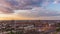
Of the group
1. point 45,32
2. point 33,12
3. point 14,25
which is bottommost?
point 45,32

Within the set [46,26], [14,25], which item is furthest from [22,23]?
[46,26]

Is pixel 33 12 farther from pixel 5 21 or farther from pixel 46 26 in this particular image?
pixel 5 21

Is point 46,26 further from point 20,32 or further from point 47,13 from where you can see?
point 20,32

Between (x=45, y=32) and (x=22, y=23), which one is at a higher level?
(x=22, y=23)

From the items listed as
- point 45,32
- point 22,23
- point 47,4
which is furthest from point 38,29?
point 47,4

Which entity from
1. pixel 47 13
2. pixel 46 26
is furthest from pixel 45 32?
pixel 47 13

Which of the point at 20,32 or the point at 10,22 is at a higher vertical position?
the point at 10,22
